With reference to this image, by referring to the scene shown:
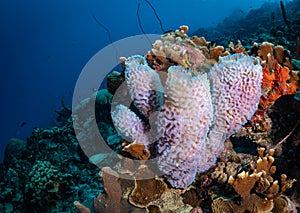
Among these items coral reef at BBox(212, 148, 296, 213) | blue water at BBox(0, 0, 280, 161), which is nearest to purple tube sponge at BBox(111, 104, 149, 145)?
coral reef at BBox(212, 148, 296, 213)

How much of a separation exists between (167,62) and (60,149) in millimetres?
4480

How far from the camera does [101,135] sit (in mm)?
5648

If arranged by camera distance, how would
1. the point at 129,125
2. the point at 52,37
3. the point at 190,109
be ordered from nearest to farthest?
the point at 190,109 < the point at 129,125 < the point at 52,37

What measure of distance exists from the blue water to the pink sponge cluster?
5885 cm

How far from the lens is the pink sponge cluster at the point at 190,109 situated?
166 cm

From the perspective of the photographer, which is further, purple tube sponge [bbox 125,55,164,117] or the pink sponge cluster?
purple tube sponge [bbox 125,55,164,117]

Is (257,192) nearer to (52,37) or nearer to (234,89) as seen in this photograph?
(234,89)

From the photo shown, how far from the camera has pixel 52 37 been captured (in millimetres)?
100250

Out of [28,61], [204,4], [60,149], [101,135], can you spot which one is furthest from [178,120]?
[204,4]

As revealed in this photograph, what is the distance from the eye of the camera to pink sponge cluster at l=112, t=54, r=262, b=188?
1.66m

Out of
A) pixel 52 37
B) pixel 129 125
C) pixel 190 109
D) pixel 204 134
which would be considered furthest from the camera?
pixel 52 37

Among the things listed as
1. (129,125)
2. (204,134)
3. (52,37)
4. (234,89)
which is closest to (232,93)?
(234,89)

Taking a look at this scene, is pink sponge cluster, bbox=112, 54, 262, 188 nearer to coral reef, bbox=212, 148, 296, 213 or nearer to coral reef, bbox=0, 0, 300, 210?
coral reef, bbox=0, 0, 300, 210

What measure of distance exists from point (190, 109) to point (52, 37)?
11040cm
